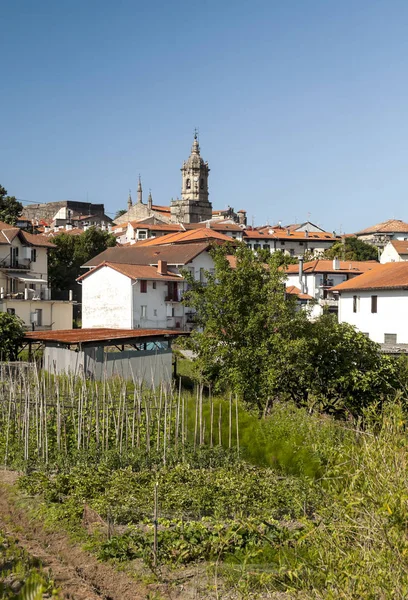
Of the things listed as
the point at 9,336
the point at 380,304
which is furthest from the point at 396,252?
the point at 9,336

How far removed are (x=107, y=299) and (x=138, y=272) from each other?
2.45 meters

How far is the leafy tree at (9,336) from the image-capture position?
2459 cm

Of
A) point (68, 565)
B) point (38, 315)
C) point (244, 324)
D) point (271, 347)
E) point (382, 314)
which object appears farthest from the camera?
point (38, 315)

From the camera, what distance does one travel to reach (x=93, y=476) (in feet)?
44.1

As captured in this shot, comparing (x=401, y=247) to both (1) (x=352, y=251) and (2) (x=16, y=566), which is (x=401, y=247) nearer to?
(1) (x=352, y=251)

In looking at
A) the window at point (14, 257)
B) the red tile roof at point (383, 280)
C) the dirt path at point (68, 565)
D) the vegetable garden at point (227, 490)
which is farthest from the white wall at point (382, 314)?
the dirt path at point (68, 565)

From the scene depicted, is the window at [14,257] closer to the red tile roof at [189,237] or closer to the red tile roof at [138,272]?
the red tile roof at [138,272]

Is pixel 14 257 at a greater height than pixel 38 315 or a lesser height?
greater

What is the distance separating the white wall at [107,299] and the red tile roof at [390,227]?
177ft

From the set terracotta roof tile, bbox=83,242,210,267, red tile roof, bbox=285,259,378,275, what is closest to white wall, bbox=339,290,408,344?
terracotta roof tile, bbox=83,242,210,267

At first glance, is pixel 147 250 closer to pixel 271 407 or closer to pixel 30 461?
pixel 271 407

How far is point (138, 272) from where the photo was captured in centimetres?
4322

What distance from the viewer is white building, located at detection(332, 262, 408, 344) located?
34.6m

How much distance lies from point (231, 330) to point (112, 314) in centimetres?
2305
